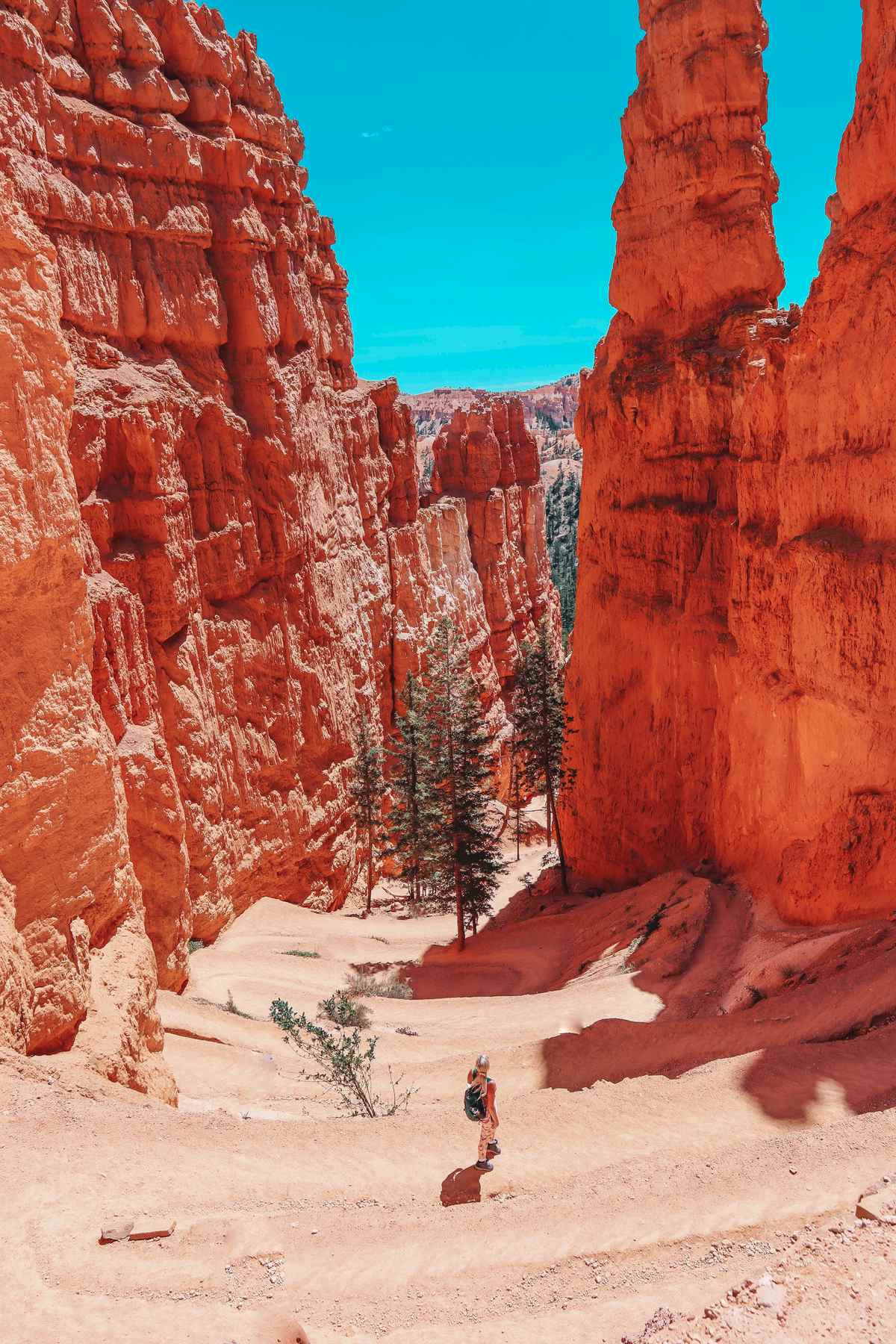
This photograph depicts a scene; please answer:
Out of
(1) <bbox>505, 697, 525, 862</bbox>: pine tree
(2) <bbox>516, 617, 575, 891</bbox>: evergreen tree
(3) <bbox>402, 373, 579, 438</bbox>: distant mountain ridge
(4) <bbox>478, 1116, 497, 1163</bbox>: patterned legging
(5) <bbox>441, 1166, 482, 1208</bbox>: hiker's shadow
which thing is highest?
(3) <bbox>402, 373, 579, 438</bbox>: distant mountain ridge

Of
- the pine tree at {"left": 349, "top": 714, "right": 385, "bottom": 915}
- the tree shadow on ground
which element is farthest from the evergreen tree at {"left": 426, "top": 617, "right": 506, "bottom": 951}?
the tree shadow on ground

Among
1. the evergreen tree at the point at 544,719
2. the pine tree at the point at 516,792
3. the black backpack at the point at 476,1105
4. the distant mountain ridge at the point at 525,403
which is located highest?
the distant mountain ridge at the point at 525,403

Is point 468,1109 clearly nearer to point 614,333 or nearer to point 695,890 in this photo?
point 695,890

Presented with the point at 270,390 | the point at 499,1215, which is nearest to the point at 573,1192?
the point at 499,1215

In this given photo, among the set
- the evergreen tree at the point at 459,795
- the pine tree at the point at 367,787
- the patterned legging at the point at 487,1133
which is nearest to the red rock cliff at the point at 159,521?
the pine tree at the point at 367,787

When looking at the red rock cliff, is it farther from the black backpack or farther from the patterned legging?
the patterned legging

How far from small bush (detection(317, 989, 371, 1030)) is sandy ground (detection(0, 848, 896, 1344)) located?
101 cm

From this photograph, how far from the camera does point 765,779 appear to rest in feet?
51.2

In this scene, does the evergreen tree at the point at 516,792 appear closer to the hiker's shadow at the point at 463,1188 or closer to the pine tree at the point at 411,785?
the pine tree at the point at 411,785

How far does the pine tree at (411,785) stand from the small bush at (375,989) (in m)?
6.54

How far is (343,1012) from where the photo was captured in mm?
14922

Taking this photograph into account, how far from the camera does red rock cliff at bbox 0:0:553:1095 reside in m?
9.70

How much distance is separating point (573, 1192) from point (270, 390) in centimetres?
2408

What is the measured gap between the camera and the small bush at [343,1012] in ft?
49.2
